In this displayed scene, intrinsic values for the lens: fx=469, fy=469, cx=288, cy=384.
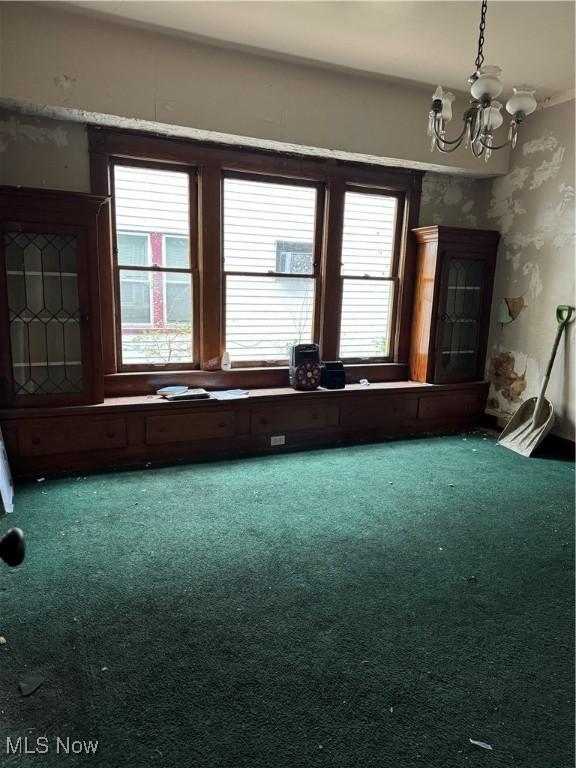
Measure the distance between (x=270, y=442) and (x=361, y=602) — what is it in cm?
206

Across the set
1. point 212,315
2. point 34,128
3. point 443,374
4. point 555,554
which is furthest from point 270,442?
point 34,128

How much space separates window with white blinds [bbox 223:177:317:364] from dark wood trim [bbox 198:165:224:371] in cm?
10

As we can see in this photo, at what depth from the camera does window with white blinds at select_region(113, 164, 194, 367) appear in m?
3.67

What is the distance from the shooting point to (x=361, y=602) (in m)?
2.06

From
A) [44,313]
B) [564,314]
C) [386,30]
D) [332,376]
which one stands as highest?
[386,30]

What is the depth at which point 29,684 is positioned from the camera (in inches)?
62.6

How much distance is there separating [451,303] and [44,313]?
357 centimetres

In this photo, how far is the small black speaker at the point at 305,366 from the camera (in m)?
4.12

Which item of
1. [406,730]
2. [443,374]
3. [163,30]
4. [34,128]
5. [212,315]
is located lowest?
[406,730]

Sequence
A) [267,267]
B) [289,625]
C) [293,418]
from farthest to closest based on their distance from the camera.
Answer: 1. [267,267]
2. [293,418]
3. [289,625]

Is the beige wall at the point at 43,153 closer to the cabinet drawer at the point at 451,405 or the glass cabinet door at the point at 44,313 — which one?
the glass cabinet door at the point at 44,313

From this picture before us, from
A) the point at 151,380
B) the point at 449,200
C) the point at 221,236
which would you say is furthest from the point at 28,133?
the point at 449,200

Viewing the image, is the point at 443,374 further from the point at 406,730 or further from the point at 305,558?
the point at 406,730

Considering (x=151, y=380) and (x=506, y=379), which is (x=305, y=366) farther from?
(x=506, y=379)
